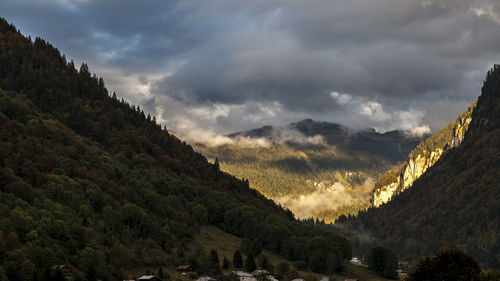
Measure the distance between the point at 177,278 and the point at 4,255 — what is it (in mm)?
55648

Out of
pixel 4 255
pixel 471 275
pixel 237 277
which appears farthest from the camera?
pixel 237 277

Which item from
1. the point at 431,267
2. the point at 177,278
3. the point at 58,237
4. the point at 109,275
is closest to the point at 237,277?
the point at 177,278

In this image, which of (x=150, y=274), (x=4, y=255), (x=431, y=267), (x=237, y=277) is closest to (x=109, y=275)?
(x=150, y=274)

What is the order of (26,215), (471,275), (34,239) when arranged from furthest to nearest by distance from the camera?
(26,215) < (34,239) < (471,275)

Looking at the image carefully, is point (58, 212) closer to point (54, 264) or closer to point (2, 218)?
point (2, 218)

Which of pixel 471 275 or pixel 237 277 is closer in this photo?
pixel 471 275

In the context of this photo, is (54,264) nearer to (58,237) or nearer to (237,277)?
(58,237)

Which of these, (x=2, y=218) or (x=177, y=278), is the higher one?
(x=2, y=218)

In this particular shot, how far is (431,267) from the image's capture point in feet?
493

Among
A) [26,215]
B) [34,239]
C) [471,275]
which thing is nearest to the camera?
[471,275]

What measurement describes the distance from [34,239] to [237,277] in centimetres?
6600

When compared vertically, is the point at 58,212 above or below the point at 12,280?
above

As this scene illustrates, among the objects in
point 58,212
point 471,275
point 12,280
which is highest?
point 58,212

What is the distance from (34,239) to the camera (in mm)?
174750
